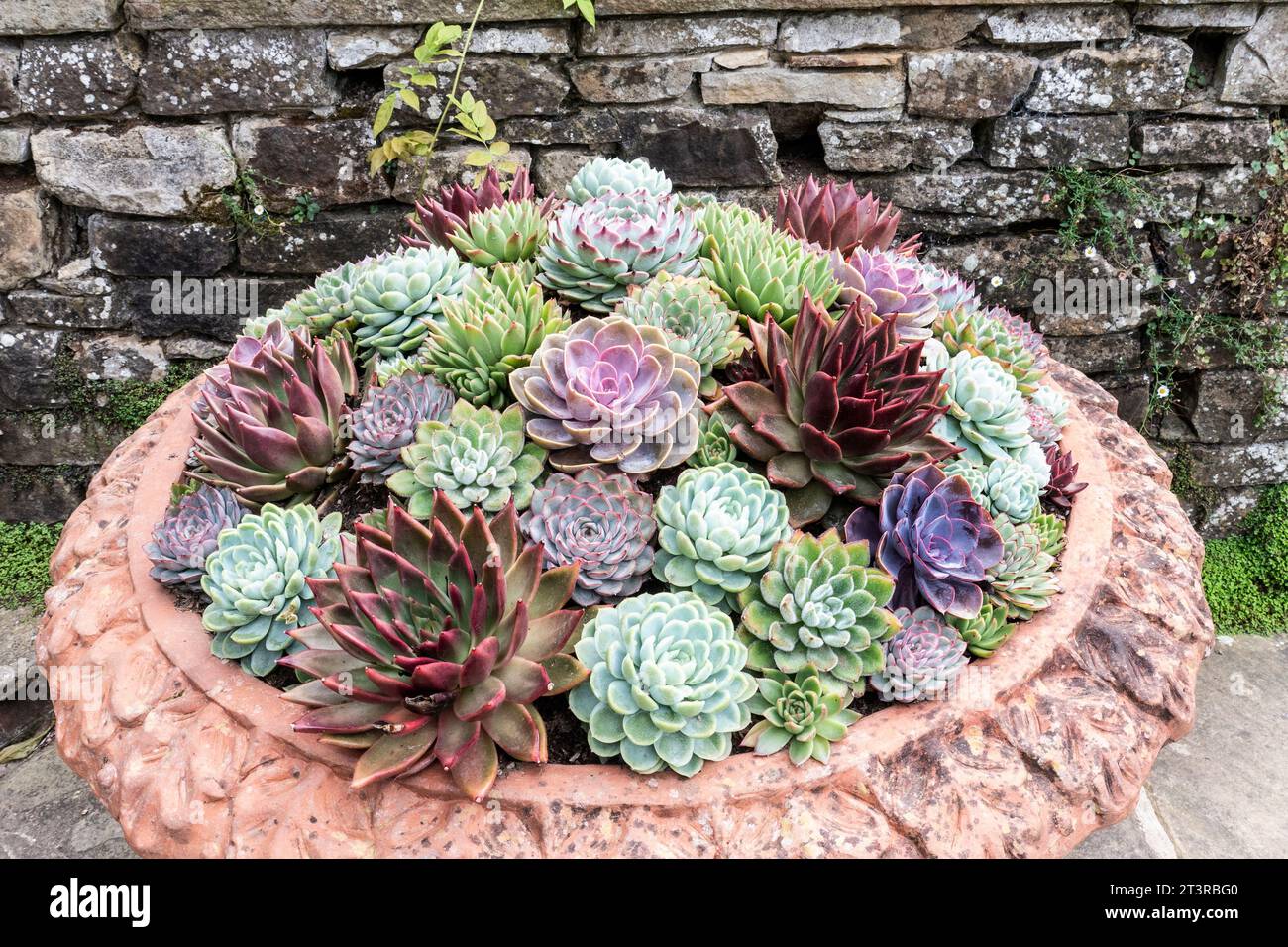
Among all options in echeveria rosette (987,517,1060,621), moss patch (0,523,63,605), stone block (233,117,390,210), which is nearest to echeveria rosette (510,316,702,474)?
echeveria rosette (987,517,1060,621)

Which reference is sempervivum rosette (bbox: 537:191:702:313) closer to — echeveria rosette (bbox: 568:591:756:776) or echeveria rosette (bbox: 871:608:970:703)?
echeveria rosette (bbox: 568:591:756:776)

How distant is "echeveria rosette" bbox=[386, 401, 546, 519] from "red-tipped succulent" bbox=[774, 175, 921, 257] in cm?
73

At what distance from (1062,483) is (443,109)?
1.89 m

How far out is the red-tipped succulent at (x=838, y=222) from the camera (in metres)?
1.70

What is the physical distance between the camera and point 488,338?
4.38 feet

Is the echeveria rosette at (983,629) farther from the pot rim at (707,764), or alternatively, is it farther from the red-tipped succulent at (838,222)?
the red-tipped succulent at (838,222)

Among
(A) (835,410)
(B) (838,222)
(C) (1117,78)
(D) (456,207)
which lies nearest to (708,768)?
(A) (835,410)

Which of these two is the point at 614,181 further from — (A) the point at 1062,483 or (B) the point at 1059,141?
(B) the point at 1059,141

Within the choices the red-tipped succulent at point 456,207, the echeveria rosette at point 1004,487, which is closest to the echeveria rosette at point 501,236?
the red-tipped succulent at point 456,207

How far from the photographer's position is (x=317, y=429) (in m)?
1.36

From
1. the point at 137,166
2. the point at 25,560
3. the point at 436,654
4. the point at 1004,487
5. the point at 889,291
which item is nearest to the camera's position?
the point at 436,654

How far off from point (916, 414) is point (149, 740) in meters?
1.10
